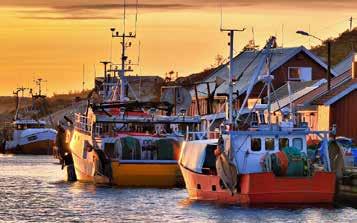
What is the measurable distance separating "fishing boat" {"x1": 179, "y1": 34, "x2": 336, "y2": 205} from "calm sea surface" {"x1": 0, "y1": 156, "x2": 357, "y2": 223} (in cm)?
57

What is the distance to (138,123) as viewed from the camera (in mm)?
72375

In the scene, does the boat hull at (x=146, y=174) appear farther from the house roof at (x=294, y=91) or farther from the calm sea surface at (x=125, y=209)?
the house roof at (x=294, y=91)

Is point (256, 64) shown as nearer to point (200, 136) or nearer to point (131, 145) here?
point (131, 145)

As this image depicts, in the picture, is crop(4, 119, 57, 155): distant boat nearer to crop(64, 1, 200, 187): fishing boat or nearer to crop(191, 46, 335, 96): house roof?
crop(191, 46, 335, 96): house roof

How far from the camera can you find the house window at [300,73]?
348 ft

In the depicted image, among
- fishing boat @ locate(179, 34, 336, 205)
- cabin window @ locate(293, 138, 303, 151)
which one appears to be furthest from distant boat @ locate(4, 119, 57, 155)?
cabin window @ locate(293, 138, 303, 151)

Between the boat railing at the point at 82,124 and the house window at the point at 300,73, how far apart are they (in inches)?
1138

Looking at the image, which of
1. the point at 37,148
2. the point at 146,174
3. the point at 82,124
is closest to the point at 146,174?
the point at 146,174

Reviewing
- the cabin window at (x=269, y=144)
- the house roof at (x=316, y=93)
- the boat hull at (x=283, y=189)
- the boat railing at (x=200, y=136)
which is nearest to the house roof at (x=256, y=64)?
the house roof at (x=316, y=93)

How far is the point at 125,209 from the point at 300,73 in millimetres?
A: 51307

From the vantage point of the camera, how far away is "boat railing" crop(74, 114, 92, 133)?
75125 millimetres

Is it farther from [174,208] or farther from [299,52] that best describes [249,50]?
[174,208]

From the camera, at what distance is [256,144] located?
183 ft

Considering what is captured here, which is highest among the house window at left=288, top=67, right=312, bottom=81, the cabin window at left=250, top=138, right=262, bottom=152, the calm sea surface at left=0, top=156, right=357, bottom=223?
the house window at left=288, top=67, right=312, bottom=81
